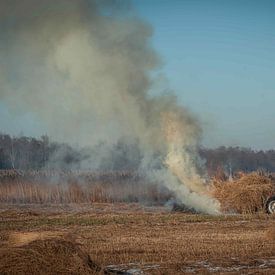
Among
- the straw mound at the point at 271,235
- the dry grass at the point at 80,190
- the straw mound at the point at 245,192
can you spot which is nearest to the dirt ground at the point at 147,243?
the straw mound at the point at 271,235

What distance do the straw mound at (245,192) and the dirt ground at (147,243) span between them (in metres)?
2.77

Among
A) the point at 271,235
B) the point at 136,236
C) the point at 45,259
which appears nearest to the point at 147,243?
the point at 136,236

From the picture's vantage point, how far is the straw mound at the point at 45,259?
47.3 ft

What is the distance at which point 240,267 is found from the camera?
623 inches

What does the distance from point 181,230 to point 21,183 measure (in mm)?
30321

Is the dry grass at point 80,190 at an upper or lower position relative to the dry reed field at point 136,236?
upper

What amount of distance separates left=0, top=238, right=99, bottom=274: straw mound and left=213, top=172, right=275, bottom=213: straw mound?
21.3 meters

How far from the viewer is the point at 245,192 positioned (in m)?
35.1

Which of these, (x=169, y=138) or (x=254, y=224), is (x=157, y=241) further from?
(x=169, y=138)

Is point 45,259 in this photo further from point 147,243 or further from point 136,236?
point 136,236

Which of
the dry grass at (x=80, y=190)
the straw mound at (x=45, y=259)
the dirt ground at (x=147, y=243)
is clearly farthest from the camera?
the dry grass at (x=80, y=190)

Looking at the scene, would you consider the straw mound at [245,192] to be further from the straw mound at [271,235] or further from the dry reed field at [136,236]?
the straw mound at [271,235]

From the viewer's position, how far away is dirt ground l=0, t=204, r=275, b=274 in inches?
A: 591

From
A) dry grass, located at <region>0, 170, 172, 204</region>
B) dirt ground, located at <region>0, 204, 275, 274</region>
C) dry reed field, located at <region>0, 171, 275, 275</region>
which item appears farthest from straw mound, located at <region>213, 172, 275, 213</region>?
dry grass, located at <region>0, 170, 172, 204</region>
